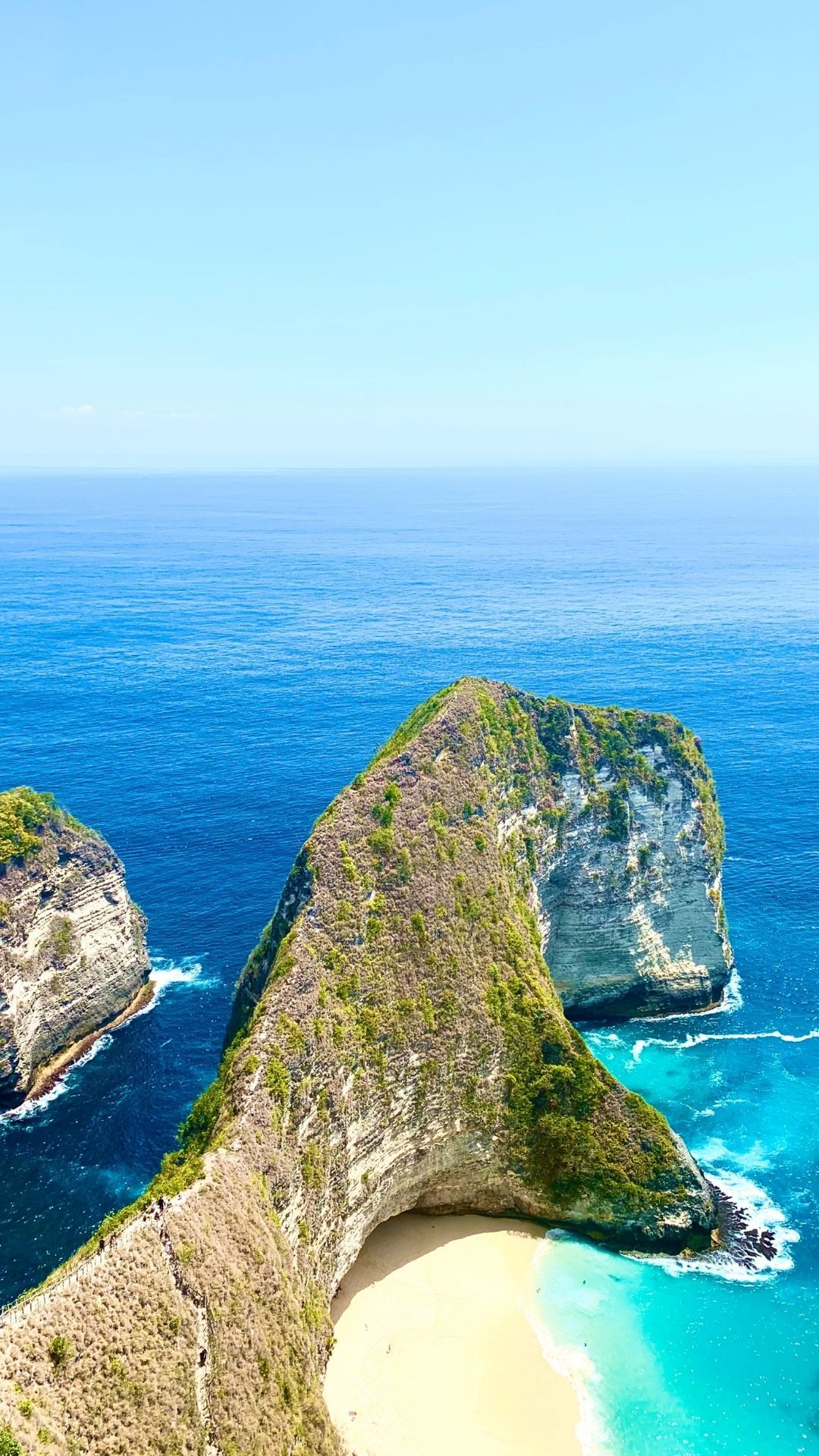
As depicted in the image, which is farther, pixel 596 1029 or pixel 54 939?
pixel 596 1029

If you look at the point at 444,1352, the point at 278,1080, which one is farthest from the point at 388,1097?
the point at 444,1352

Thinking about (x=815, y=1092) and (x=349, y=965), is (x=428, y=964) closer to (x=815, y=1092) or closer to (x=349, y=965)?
(x=349, y=965)

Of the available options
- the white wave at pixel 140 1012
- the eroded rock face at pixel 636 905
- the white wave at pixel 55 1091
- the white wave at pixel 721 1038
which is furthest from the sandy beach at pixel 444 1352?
the white wave at pixel 140 1012

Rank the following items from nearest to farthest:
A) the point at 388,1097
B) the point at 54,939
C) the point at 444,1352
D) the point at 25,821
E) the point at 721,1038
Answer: the point at 444,1352
the point at 388,1097
the point at 54,939
the point at 25,821
the point at 721,1038

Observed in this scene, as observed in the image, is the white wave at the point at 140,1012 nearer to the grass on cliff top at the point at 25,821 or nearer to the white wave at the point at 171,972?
the white wave at the point at 171,972

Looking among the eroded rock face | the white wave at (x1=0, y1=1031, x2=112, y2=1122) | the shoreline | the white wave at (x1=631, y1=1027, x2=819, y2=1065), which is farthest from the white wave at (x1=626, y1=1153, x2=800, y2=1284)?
the shoreline

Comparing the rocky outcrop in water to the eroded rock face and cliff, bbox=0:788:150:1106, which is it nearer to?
the eroded rock face

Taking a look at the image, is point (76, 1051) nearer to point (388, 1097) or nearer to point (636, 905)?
point (388, 1097)
